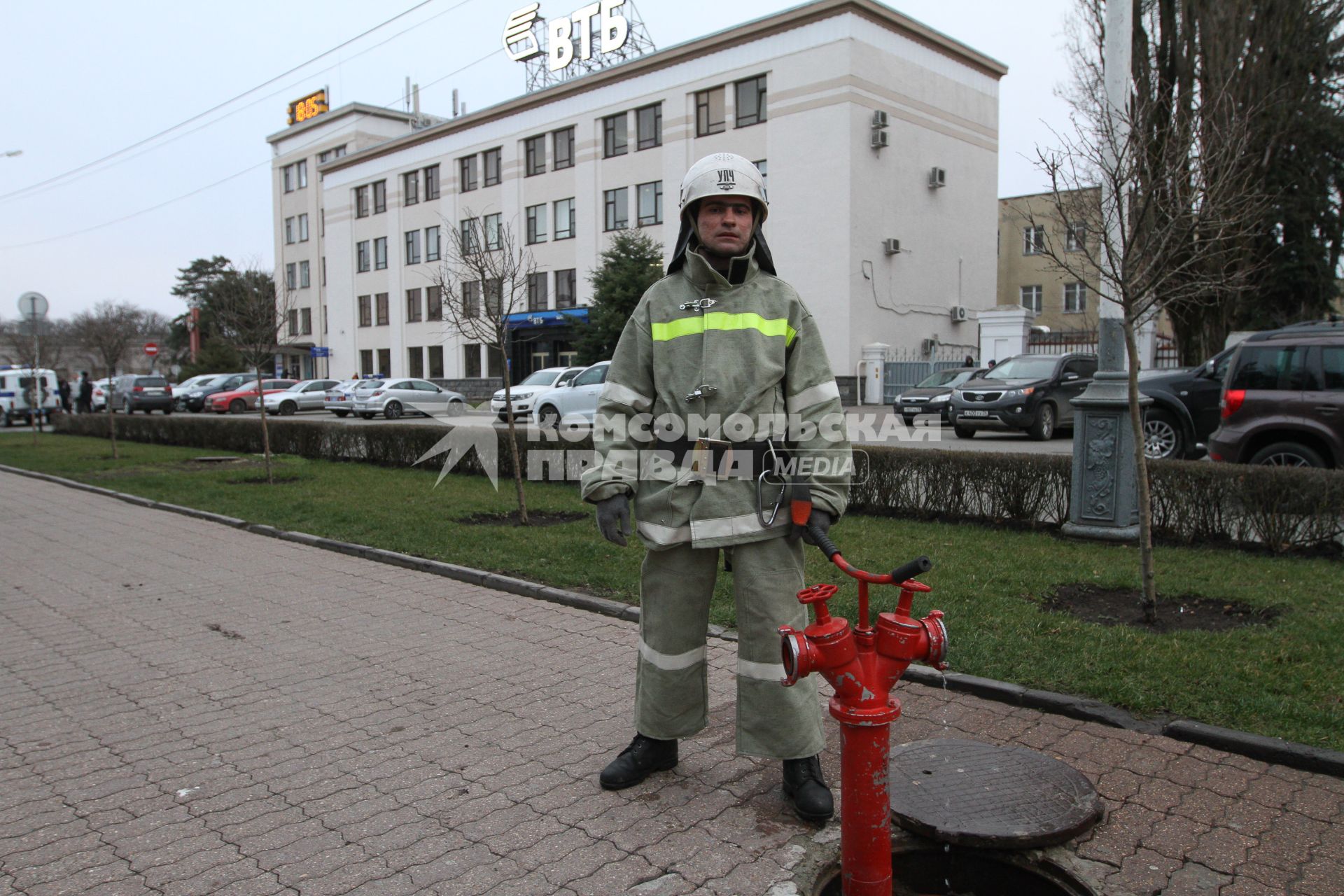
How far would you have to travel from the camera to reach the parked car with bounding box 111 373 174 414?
117 ft


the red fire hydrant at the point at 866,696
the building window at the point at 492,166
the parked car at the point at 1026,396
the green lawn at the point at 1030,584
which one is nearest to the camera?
the red fire hydrant at the point at 866,696

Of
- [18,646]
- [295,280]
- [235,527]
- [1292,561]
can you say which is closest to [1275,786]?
[1292,561]

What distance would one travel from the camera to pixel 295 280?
6044 cm

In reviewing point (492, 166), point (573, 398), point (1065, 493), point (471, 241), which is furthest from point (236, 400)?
point (1065, 493)

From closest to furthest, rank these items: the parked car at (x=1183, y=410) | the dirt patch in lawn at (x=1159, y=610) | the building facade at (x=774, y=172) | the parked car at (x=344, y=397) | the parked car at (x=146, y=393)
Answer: the dirt patch in lawn at (x=1159, y=610) → the parked car at (x=1183, y=410) → the building facade at (x=774, y=172) → the parked car at (x=344, y=397) → the parked car at (x=146, y=393)

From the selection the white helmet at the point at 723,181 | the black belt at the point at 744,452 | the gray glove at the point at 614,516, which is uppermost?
the white helmet at the point at 723,181

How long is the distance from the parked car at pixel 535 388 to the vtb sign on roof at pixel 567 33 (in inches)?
824

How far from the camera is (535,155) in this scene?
41.7 metres

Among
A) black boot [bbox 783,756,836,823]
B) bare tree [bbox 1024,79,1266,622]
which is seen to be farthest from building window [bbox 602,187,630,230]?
black boot [bbox 783,756,836,823]

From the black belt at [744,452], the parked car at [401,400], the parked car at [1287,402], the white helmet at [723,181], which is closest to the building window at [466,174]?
the parked car at [401,400]

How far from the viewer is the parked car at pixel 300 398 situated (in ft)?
118

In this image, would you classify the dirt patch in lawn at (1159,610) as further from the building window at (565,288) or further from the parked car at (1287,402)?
the building window at (565,288)

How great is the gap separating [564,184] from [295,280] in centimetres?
2861

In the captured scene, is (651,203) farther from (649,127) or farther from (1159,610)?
(1159,610)
